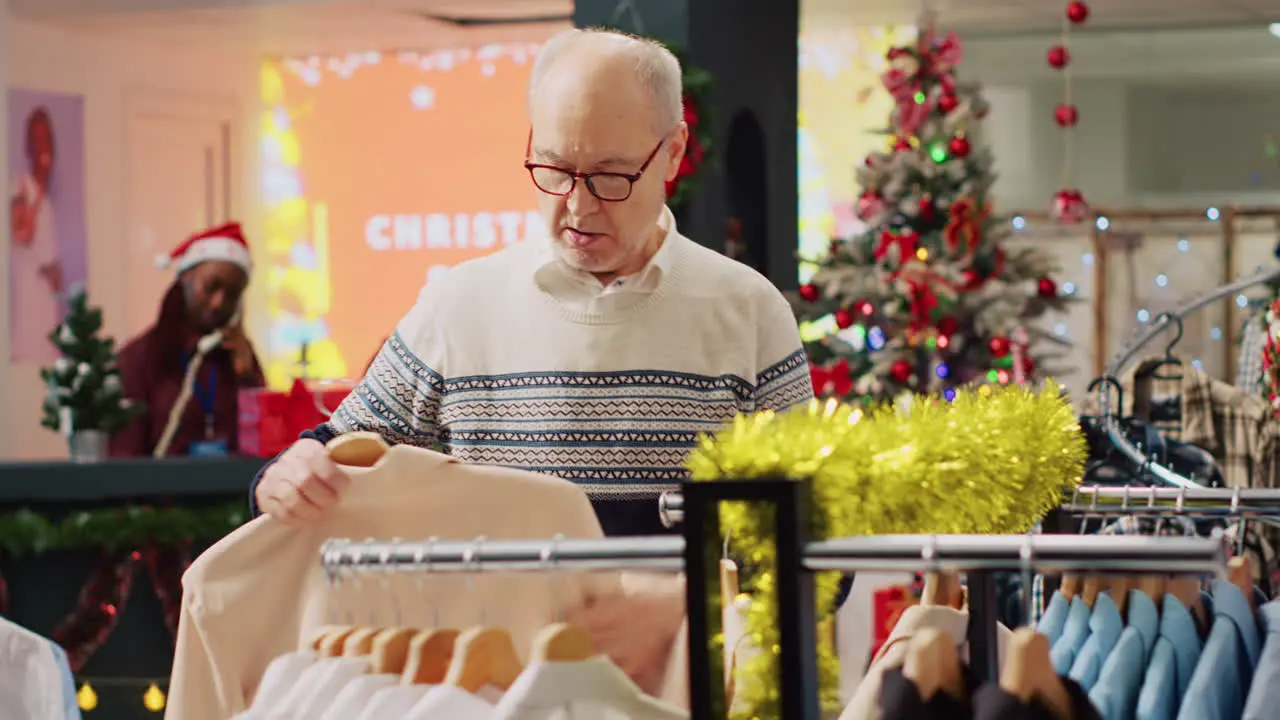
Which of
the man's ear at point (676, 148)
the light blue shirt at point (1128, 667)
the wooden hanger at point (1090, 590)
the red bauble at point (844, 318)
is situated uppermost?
the man's ear at point (676, 148)

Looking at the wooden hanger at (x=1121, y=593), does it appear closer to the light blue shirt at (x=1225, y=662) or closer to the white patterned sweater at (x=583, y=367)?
the light blue shirt at (x=1225, y=662)

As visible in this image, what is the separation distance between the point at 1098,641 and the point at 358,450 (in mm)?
787

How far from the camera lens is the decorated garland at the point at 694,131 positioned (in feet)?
17.6

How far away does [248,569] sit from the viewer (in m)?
1.61

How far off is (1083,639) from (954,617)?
28cm

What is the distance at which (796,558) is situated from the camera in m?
1.22

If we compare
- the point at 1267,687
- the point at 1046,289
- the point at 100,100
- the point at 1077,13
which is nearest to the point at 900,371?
the point at 1046,289

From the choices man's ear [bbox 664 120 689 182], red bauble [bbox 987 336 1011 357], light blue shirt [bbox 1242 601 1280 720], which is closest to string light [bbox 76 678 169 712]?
red bauble [bbox 987 336 1011 357]

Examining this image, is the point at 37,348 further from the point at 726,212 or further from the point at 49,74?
the point at 726,212

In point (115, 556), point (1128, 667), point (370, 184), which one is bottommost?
point (115, 556)

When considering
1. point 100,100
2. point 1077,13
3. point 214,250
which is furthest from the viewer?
point 100,100

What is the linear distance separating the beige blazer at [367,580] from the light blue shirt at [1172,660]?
0.54m

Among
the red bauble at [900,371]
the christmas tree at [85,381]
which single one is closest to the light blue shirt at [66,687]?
the christmas tree at [85,381]

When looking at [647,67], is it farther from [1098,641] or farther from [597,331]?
[1098,641]
